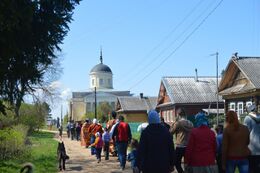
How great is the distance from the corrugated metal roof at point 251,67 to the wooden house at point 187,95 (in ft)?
52.8

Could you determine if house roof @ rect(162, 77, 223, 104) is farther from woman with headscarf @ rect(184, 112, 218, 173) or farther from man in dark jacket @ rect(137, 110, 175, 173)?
man in dark jacket @ rect(137, 110, 175, 173)

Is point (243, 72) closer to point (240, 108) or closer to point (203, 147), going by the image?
point (240, 108)

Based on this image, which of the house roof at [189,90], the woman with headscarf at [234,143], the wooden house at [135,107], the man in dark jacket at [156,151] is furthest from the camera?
the wooden house at [135,107]

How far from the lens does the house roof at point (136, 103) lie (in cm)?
7281

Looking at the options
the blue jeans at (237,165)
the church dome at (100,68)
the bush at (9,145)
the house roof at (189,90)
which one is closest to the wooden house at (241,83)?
the house roof at (189,90)

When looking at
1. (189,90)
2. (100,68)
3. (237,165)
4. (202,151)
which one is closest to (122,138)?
(237,165)

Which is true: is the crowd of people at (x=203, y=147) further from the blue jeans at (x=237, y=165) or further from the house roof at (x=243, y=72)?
the house roof at (x=243, y=72)

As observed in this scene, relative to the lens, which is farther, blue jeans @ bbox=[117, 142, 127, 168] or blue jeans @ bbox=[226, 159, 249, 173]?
blue jeans @ bbox=[117, 142, 127, 168]

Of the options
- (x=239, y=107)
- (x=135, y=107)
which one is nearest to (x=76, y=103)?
(x=135, y=107)

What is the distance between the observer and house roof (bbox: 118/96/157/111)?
72.8m

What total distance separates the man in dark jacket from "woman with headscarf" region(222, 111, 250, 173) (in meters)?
A: 1.32

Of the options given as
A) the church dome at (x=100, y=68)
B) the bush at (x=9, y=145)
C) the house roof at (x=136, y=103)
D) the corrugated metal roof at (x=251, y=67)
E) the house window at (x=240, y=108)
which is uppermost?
the church dome at (x=100, y=68)

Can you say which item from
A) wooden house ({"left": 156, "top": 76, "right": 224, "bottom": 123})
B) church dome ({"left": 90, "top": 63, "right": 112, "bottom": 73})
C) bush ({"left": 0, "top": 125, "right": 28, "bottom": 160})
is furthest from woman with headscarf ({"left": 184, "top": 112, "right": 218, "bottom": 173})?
church dome ({"left": 90, "top": 63, "right": 112, "bottom": 73})

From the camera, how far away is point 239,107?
3519 centimetres
